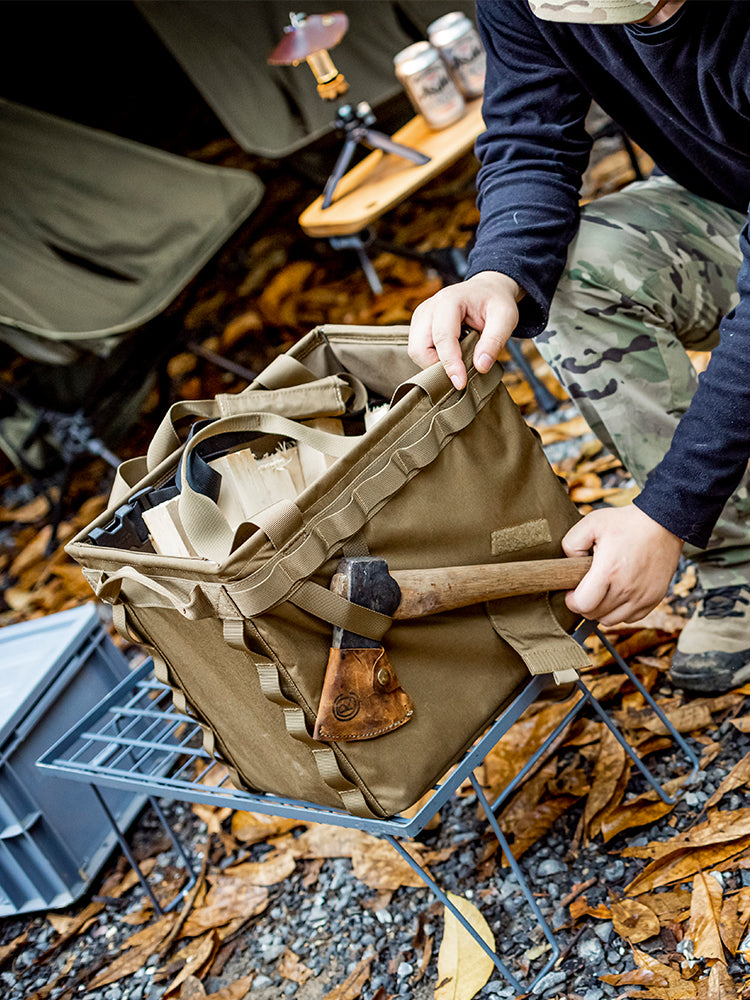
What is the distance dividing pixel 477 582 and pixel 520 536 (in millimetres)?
117

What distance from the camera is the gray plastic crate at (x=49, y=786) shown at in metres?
1.84

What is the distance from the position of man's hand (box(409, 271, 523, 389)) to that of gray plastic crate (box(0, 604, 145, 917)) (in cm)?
113

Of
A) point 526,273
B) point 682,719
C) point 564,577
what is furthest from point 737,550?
point 526,273

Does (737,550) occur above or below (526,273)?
below

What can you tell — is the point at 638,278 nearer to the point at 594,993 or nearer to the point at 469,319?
the point at 469,319

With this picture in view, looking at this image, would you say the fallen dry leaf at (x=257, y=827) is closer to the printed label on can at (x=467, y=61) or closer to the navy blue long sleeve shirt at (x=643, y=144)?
the navy blue long sleeve shirt at (x=643, y=144)

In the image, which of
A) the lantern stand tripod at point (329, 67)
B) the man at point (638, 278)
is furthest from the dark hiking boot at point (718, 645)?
the lantern stand tripod at point (329, 67)

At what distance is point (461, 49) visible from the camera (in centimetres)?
304

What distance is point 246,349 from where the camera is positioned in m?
4.25

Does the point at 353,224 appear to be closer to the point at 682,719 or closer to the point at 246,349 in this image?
the point at 246,349

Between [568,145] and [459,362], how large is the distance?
533 millimetres

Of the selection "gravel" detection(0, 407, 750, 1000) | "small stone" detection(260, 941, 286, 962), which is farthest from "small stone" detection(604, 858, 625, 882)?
"small stone" detection(260, 941, 286, 962)

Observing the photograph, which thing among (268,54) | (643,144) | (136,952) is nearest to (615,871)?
(136,952)

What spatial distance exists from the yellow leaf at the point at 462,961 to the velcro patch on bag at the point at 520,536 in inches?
22.5
